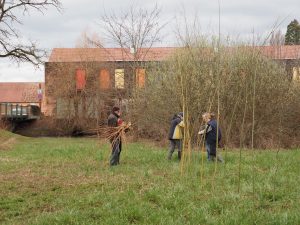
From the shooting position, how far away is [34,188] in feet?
35.0

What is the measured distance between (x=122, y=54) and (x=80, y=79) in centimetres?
832

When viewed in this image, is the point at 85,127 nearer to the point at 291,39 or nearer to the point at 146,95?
the point at 146,95

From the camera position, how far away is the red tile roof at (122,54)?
30.0 m

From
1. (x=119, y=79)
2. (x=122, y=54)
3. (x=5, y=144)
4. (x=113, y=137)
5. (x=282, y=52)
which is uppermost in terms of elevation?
(x=122, y=54)

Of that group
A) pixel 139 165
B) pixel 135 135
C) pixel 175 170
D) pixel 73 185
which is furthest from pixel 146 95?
pixel 73 185

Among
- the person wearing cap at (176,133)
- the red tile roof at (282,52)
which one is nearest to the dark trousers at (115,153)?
the person wearing cap at (176,133)

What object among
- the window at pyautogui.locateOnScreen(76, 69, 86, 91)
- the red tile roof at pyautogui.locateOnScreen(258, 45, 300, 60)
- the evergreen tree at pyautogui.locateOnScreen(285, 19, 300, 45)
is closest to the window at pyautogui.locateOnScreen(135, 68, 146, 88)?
the red tile roof at pyautogui.locateOnScreen(258, 45, 300, 60)

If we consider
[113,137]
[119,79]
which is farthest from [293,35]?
[113,137]

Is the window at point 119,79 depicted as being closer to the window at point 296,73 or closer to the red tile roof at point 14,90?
the window at point 296,73

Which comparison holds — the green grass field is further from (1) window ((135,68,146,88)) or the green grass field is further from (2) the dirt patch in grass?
(1) window ((135,68,146,88))

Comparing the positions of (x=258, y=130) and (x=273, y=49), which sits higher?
(x=273, y=49)

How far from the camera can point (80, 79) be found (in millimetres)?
47875

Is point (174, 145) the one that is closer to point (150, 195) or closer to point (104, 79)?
point (150, 195)

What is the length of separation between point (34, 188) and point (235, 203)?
4.85m
